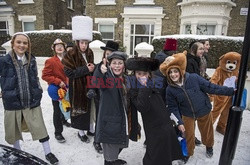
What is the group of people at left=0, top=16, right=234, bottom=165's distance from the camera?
7.50ft

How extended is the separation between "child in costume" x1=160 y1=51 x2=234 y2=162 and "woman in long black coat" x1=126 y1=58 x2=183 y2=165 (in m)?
0.39

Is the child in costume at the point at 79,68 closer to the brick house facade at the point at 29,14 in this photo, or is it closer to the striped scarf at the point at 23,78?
the striped scarf at the point at 23,78

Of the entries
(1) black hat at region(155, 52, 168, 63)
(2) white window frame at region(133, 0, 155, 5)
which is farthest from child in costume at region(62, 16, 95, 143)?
(2) white window frame at region(133, 0, 155, 5)

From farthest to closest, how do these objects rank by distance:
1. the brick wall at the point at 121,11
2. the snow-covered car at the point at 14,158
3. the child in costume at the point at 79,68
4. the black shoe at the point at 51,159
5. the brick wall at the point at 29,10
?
1. the brick wall at the point at 29,10
2. the brick wall at the point at 121,11
3. the child in costume at the point at 79,68
4. the black shoe at the point at 51,159
5. the snow-covered car at the point at 14,158

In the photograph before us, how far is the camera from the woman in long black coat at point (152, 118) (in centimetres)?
221

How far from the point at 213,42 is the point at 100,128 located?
6.16 m

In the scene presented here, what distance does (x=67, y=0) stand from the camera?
16156 millimetres

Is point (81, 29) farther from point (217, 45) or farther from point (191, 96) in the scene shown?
point (217, 45)

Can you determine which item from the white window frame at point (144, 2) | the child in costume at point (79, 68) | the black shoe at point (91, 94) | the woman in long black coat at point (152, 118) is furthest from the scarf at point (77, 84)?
the white window frame at point (144, 2)

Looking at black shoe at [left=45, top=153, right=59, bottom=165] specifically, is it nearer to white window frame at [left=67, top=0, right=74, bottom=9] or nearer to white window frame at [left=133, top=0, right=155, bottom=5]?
white window frame at [left=133, top=0, right=155, bottom=5]

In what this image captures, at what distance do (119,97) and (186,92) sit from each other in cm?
97

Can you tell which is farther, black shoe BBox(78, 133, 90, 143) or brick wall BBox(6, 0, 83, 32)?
brick wall BBox(6, 0, 83, 32)

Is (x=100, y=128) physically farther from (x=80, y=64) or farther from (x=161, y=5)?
(x=161, y=5)

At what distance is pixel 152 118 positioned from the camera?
2303 millimetres
